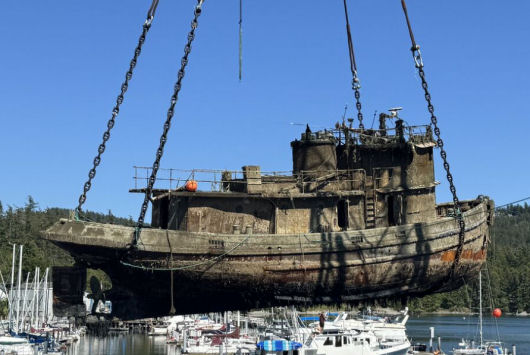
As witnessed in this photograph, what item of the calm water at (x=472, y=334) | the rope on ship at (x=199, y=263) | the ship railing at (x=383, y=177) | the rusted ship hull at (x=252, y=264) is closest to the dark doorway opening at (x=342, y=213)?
the rusted ship hull at (x=252, y=264)

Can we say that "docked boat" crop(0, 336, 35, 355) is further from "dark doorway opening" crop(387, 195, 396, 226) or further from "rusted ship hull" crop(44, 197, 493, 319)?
"dark doorway opening" crop(387, 195, 396, 226)

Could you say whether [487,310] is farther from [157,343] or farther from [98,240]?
[98,240]

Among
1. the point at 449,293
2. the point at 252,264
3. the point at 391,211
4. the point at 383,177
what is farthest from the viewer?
the point at 449,293

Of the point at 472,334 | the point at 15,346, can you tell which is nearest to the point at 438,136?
the point at 15,346

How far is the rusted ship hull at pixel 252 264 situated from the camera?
89.7 ft

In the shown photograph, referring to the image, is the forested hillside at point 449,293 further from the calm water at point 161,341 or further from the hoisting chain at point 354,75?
the hoisting chain at point 354,75

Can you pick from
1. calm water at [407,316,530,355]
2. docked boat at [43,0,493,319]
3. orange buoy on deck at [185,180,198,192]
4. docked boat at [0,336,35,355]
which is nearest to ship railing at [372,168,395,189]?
docked boat at [43,0,493,319]

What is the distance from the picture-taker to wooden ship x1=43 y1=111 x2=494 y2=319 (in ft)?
90.9

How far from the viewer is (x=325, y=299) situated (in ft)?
97.2

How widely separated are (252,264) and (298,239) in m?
1.95

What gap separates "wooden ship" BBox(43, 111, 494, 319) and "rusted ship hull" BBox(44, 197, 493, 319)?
39mm

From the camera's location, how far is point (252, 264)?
92.7 feet

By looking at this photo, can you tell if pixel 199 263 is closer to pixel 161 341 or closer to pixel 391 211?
pixel 391 211

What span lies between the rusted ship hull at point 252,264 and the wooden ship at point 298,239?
39mm
